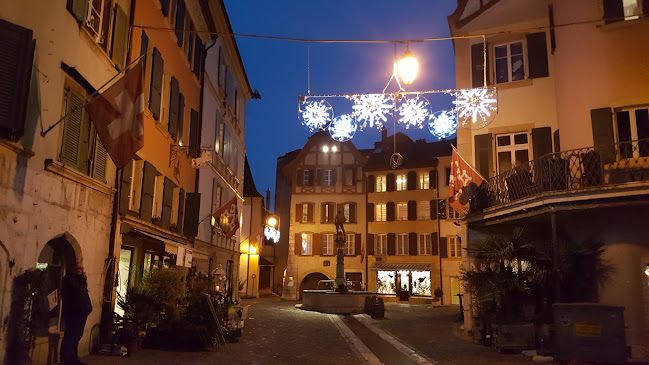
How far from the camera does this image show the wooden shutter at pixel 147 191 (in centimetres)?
1385

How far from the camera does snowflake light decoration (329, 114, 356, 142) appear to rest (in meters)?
12.2

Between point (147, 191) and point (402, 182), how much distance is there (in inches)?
1269

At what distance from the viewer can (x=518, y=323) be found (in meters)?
12.3

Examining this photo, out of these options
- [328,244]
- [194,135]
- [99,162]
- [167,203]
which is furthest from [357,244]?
[99,162]

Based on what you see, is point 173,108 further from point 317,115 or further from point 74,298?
point 74,298

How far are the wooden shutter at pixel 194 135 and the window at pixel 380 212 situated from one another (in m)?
26.6

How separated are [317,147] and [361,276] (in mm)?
12035

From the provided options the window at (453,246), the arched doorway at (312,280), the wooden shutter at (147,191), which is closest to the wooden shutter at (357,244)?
the arched doorway at (312,280)

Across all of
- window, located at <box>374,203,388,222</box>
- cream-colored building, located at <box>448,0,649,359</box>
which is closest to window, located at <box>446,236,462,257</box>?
window, located at <box>374,203,388,222</box>

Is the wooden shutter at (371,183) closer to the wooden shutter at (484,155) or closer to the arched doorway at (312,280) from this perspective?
the arched doorway at (312,280)

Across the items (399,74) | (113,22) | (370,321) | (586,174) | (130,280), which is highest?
(113,22)

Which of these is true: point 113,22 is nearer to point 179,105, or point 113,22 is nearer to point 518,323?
point 179,105

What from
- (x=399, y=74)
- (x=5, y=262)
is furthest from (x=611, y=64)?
(x=5, y=262)

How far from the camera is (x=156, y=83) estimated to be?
48.0 feet
